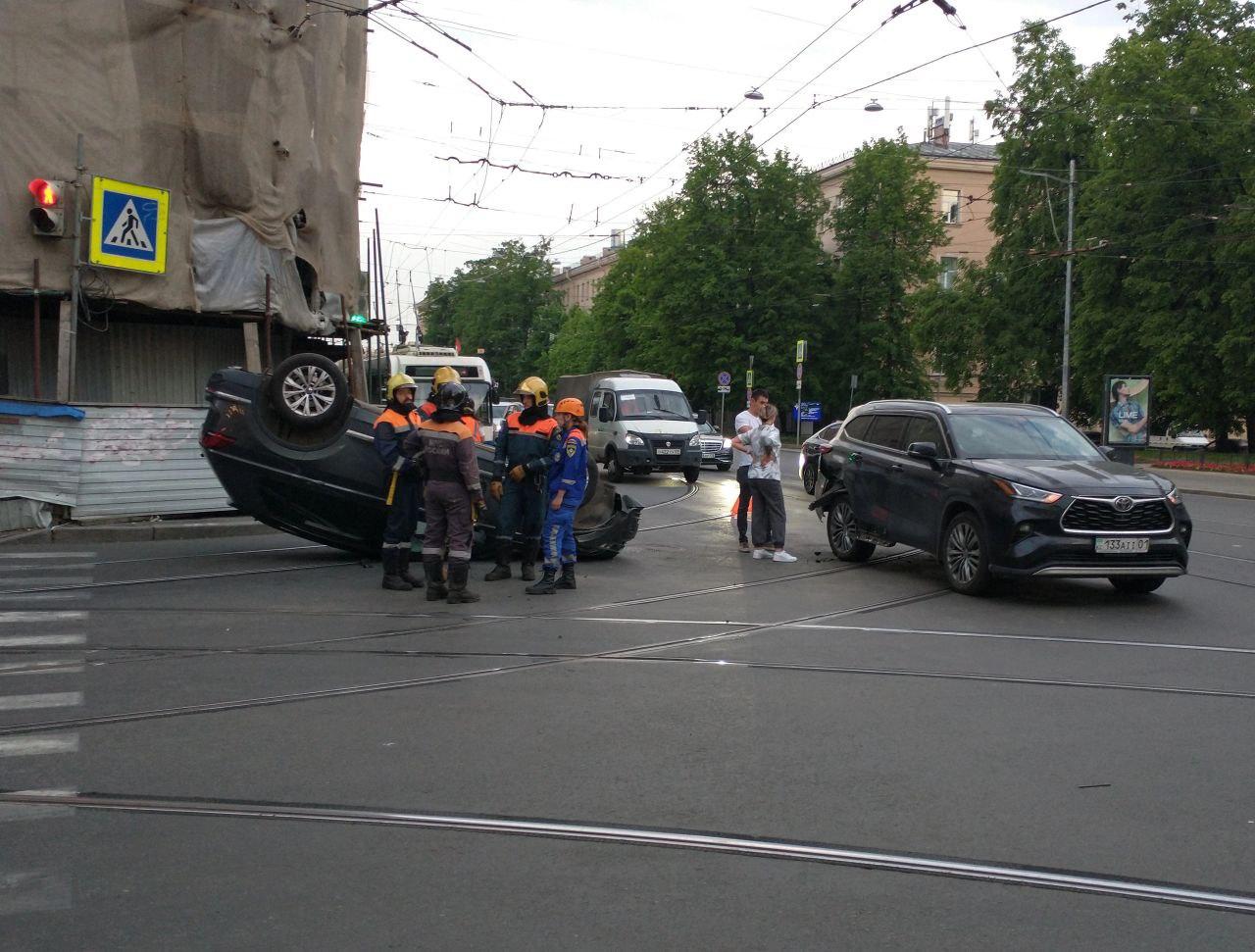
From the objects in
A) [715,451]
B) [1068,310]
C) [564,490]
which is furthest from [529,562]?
[1068,310]

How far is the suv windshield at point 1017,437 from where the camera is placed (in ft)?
37.8

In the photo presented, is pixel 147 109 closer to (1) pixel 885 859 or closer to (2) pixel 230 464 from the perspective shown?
(2) pixel 230 464

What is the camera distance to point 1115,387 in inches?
1141

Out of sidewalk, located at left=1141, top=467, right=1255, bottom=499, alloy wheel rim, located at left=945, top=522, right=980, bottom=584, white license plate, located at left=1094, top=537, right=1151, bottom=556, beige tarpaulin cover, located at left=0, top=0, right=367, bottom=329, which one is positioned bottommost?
sidewalk, located at left=1141, top=467, right=1255, bottom=499

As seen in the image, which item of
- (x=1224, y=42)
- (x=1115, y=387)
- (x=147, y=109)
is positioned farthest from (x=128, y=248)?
(x=1224, y=42)

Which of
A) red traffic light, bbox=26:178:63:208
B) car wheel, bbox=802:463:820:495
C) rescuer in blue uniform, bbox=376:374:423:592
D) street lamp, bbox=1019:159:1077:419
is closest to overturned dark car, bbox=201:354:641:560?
rescuer in blue uniform, bbox=376:374:423:592

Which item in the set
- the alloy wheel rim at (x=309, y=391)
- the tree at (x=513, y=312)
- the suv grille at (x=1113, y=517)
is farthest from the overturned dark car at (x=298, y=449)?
the tree at (x=513, y=312)

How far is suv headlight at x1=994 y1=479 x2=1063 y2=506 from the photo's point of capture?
33.8 feet

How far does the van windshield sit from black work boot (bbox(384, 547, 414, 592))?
672 inches

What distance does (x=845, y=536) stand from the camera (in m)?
13.6

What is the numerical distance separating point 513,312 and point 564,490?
88.9 meters

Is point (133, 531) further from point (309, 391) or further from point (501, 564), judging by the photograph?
point (501, 564)

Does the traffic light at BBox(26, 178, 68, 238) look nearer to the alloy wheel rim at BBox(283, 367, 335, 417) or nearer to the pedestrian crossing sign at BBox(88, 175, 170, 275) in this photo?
the pedestrian crossing sign at BBox(88, 175, 170, 275)

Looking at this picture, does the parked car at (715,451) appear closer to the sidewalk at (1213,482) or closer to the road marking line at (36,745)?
the sidewalk at (1213,482)
